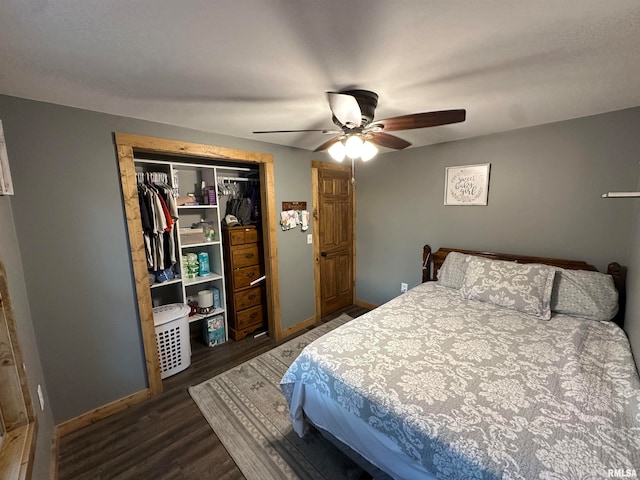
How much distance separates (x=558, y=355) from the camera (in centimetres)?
151

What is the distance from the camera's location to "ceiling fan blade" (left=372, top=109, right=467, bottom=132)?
4.34 ft

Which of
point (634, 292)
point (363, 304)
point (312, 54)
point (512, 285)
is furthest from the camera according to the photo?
point (363, 304)

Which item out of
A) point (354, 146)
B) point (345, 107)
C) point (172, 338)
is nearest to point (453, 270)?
point (354, 146)

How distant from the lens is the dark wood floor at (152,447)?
1.54 m

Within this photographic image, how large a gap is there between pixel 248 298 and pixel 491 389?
247 centimetres

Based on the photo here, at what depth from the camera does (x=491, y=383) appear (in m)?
1.29

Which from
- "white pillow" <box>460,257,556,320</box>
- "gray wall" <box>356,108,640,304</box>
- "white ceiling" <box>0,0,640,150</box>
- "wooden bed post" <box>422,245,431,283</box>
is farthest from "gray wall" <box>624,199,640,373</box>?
"wooden bed post" <box>422,245,431,283</box>

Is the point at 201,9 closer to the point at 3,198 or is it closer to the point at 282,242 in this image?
the point at 3,198

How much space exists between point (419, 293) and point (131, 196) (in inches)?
104

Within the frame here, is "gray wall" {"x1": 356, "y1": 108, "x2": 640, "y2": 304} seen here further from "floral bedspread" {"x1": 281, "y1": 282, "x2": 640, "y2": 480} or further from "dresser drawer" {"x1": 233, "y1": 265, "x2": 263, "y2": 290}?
"dresser drawer" {"x1": 233, "y1": 265, "x2": 263, "y2": 290}

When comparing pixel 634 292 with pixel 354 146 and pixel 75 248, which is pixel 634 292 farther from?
pixel 75 248

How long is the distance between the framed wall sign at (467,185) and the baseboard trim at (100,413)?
3479mm

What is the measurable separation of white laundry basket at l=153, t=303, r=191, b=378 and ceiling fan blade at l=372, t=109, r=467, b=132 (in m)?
2.38

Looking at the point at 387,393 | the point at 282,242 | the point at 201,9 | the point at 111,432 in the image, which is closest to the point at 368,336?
the point at 387,393
